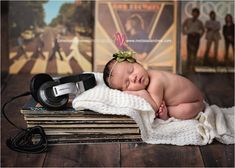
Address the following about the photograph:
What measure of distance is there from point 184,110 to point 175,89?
55 millimetres

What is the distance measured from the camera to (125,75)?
1027 mm

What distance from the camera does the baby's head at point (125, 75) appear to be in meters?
1.03

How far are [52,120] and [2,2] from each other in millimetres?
628

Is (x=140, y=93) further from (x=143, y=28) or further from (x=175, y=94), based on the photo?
(x=143, y=28)

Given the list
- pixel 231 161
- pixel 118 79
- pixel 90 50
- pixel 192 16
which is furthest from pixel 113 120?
pixel 192 16

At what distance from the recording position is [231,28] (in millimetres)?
1479

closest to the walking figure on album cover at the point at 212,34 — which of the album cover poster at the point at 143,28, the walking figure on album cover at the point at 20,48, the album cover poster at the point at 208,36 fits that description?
the album cover poster at the point at 208,36

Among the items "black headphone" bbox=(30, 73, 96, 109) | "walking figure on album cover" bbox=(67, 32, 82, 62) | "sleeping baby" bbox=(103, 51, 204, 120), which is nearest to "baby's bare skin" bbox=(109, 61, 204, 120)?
"sleeping baby" bbox=(103, 51, 204, 120)

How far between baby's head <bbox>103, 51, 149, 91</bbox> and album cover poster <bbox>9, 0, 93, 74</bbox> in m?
0.42

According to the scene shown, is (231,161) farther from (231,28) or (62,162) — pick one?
(231,28)

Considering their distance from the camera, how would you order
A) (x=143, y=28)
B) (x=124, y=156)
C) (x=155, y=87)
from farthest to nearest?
1. (x=143, y=28)
2. (x=155, y=87)
3. (x=124, y=156)

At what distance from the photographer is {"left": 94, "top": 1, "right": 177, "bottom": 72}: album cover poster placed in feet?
4.66

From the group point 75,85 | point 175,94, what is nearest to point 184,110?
point 175,94

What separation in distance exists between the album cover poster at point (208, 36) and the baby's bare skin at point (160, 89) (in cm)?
39
